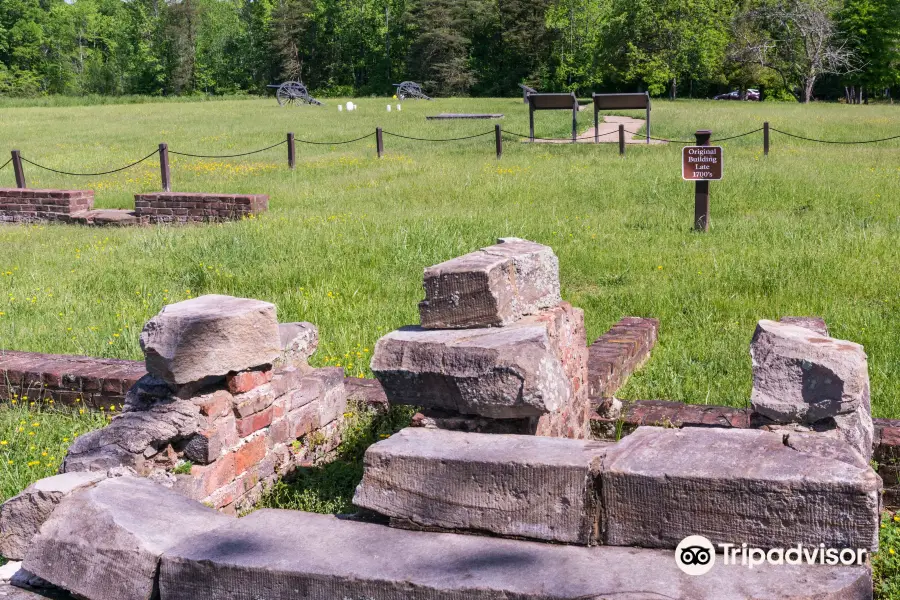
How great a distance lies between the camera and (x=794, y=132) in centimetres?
2148

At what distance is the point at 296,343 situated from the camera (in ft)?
15.5

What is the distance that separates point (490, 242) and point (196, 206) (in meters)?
5.47

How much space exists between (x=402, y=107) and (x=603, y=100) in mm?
19149

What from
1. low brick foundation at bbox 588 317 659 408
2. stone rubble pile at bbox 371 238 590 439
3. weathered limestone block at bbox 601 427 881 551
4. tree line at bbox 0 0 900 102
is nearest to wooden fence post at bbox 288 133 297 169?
low brick foundation at bbox 588 317 659 408

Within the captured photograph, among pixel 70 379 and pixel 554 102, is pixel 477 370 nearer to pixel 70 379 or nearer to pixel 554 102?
pixel 70 379

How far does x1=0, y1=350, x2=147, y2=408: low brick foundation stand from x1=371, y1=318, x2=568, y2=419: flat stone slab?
90.4 inches

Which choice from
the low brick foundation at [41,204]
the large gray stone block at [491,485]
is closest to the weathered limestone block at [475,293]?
the large gray stone block at [491,485]

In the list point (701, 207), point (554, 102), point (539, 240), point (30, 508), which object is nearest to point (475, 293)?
point (30, 508)

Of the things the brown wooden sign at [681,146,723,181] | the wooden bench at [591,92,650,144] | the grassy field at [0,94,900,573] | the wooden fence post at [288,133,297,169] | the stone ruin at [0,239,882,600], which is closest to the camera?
the stone ruin at [0,239,882,600]

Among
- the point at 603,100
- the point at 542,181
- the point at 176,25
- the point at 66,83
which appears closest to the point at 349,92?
the point at 176,25

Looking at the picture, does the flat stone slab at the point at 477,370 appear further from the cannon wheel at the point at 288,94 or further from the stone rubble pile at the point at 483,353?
the cannon wheel at the point at 288,94

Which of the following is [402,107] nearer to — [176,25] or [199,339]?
[199,339]

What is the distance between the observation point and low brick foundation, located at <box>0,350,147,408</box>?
5.28m

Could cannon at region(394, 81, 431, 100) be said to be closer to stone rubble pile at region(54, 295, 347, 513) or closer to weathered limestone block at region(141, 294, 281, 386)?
stone rubble pile at region(54, 295, 347, 513)
